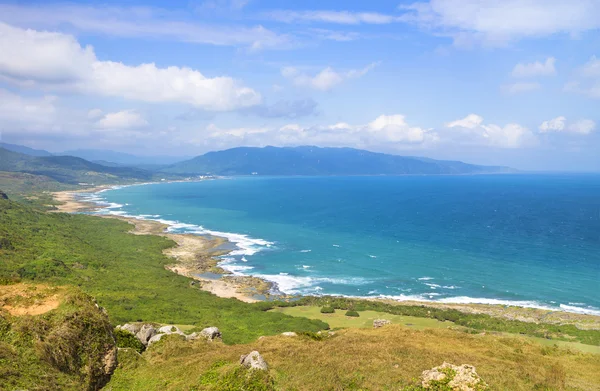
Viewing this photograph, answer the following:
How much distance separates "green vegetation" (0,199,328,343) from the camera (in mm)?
44281

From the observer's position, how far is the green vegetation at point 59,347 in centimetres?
1545

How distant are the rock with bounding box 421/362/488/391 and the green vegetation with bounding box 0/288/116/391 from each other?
15.9m

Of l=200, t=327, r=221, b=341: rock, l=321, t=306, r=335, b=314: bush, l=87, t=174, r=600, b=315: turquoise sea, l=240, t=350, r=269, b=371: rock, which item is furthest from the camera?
l=87, t=174, r=600, b=315: turquoise sea

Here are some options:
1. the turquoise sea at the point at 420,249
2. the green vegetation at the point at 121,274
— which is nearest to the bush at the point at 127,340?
the green vegetation at the point at 121,274

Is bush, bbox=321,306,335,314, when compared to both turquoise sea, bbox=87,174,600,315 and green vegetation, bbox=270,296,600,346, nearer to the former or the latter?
green vegetation, bbox=270,296,600,346

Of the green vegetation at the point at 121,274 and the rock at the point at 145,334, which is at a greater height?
the rock at the point at 145,334

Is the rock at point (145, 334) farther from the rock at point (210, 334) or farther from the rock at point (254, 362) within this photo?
the rock at point (254, 362)

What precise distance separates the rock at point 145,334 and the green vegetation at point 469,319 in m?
28.2

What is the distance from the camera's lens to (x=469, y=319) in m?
50.6

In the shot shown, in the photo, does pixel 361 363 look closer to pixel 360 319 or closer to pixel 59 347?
pixel 59 347

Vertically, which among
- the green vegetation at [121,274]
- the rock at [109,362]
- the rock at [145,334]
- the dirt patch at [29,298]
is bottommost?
the green vegetation at [121,274]

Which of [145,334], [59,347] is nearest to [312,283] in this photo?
[145,334]

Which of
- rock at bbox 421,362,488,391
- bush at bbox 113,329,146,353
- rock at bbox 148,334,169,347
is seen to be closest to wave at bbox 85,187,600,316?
Result: rock at bbox 148,334,169,347

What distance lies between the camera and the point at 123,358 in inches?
883
